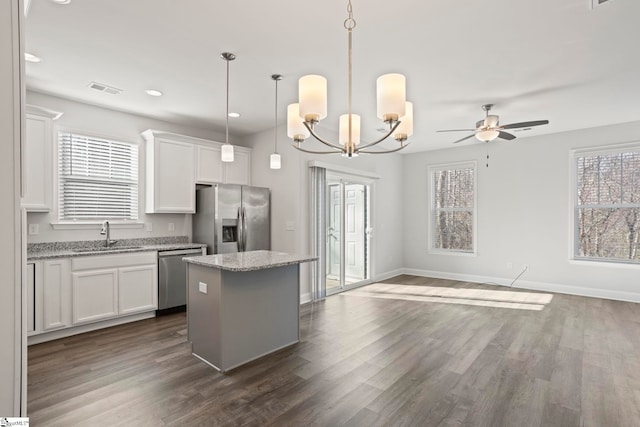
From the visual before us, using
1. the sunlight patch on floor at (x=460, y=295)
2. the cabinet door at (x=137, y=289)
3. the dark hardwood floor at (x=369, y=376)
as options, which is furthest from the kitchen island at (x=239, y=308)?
the sunlight patch on floor at (x=460, y=295)

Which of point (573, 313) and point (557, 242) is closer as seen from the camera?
point (573, 313)

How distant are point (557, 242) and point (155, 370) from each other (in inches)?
246

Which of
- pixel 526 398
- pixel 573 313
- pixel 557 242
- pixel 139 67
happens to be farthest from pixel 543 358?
pixel 139 67

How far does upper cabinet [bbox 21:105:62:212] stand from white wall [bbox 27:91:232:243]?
228 millimetres

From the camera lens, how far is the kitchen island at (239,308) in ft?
8.98

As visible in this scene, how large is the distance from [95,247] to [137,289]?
82 cm

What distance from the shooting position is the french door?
5.73m

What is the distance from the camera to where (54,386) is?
8.12 ft

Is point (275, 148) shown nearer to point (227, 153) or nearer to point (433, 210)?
point (227, 153)

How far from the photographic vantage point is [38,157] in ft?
11.6

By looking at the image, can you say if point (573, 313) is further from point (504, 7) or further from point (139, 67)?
point (139, 67)

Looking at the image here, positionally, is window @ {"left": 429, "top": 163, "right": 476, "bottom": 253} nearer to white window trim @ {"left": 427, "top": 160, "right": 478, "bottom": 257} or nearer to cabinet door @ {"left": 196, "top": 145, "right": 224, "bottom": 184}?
white window trim @ {"left": 427, "top": 160, "right": 478, "bottom": 257}

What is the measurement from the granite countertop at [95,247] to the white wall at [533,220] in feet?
16.9

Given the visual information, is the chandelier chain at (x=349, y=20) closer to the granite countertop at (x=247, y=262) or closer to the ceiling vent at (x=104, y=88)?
the granite countertop at (x=247, y=262)
